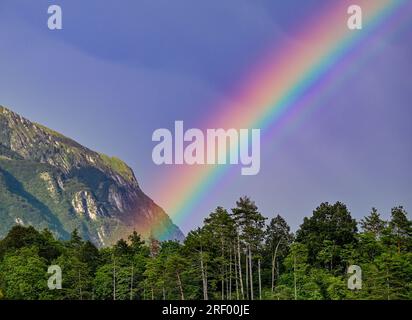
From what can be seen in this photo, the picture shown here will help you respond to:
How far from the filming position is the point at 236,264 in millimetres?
66750

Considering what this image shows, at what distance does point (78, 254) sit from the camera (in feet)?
259

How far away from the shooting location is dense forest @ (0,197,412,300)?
201 ft

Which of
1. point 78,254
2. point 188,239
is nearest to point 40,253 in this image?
point 78,254

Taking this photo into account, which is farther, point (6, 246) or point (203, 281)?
point (6, 246)

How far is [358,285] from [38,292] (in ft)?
112

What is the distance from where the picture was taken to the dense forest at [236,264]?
61.2 m

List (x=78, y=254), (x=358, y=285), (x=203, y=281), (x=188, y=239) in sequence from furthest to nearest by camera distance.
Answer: (x=78, y=254), (x=188, y=239), (x=203, y=281), (x=358, y=285)
